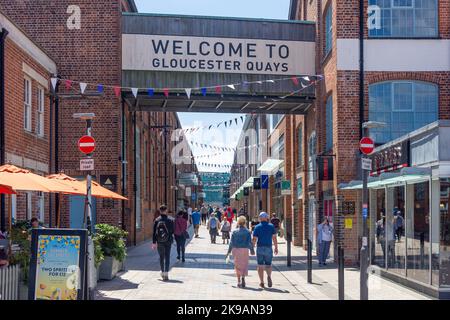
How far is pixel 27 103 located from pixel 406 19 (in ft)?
38.8

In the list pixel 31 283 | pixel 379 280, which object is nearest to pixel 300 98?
pixel 379 280

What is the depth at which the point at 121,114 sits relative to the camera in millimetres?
25328

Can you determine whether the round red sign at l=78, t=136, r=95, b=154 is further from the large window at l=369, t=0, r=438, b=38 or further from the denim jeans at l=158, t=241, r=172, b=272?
the large window at l=369, t=0, r=438, b=38

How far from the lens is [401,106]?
21.7 meters

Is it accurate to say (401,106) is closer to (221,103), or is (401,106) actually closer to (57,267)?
(221,103)

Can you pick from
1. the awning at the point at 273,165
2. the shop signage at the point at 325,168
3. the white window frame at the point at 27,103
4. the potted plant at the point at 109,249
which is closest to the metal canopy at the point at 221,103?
the shop signage at the point at 325,168

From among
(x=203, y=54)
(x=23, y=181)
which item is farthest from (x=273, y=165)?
(x=23, y=181)

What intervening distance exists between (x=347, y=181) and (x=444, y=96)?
399 cm

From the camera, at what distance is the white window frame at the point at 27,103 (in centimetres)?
1981

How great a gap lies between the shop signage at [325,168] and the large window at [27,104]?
894 cm

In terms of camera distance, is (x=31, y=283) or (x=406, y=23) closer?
(x=31, y=283)

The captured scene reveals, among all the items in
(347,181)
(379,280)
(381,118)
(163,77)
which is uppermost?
(163,77)
